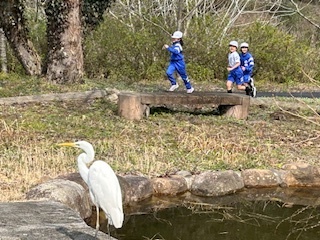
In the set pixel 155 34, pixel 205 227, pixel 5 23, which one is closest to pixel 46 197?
pixel 205 227

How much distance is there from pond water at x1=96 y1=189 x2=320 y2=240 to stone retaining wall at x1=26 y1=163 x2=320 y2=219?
0.11 meters

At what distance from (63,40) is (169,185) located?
7555 mm

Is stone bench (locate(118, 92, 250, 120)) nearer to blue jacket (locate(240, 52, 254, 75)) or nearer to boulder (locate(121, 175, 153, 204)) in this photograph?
blue jacket (locate(240, 52, 254, 75))

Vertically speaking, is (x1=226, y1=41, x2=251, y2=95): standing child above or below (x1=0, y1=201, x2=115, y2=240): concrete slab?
above

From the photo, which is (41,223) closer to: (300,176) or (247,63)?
(300,176)

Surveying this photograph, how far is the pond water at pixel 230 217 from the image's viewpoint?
5.50m

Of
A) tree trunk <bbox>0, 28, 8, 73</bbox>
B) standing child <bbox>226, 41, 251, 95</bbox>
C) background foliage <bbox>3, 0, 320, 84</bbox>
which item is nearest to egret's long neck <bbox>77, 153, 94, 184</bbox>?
standing child <bbox>226, 41, 251, 95</bbox>

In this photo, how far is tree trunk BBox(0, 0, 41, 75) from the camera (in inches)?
566

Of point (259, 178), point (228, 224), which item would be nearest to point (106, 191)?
point (228, 224)

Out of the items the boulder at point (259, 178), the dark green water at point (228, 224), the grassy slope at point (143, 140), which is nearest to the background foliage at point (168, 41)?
the grassy slope at point (143, 140)

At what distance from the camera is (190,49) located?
1897 centimetres

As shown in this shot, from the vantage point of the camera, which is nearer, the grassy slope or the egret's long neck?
the egret's long neck

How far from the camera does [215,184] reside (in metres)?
6.68

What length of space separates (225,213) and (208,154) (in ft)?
5.17
